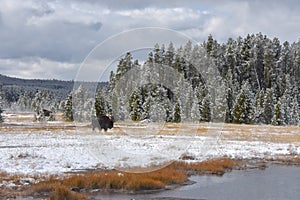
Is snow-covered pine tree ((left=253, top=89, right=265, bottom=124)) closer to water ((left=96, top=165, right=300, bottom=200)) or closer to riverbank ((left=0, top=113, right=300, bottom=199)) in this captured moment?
riverbank ((left=0, top=113, right=300, bottom=199))

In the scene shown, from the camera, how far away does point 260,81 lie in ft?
368

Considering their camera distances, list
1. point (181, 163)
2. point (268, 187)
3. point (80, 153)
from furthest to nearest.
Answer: point (80, 153) < point (181, 163) < point (268, 187)

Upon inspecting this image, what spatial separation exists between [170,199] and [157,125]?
20.2m

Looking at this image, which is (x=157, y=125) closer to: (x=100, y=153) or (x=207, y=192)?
(x=100, y=153)

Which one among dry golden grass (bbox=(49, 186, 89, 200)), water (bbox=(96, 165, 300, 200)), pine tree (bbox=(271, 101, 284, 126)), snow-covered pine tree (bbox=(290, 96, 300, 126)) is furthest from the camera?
snow-covered pine tree (bbox=(290, 96, 300, 126))

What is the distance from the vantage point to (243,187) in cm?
2084

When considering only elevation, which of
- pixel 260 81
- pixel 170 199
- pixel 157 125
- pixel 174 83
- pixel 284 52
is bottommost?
pixel 170 199

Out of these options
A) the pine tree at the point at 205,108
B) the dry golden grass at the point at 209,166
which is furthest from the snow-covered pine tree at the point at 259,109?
the dry golden grass at the point at 209,166

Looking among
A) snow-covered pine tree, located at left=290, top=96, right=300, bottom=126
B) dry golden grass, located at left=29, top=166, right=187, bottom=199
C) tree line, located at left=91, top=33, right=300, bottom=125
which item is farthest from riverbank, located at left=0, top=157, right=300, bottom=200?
snow-covered pine tree, located at left=290, top=96, right=300, bottom=126

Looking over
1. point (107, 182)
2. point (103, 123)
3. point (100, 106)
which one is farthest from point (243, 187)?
point (100, 106)

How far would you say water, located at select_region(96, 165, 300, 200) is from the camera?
18.6 metres

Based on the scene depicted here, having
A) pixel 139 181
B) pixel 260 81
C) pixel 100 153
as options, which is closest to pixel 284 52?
pixel 260 81

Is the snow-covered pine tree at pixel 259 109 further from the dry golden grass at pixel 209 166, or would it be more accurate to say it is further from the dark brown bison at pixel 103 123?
the dry golden grass at pixel 209 166

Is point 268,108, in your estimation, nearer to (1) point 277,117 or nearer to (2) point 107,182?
(1) point 277,117
